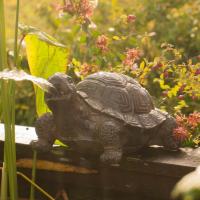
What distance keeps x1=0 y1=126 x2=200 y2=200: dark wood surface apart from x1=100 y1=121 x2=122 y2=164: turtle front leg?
109mm

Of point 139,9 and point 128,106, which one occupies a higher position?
point 139,9

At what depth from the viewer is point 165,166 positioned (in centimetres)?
Result: 179

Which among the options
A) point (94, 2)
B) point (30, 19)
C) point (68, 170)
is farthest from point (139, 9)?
point (30, 19)

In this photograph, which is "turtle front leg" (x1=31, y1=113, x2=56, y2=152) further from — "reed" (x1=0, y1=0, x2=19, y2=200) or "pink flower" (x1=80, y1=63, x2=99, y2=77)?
"pink flower" (x1=80, y1=63, x2=99, y2=77)

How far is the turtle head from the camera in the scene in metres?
1.71

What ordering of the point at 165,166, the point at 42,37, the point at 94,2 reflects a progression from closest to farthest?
the point at 42,37
the point at 165,166
the point at 94,2

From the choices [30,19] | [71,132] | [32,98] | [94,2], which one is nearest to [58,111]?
[71,132]

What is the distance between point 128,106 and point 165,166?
0.23 metres

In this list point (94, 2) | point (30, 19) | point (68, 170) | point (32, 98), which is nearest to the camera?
point (68, 170)

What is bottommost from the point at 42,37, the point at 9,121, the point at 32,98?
the point at 32,98

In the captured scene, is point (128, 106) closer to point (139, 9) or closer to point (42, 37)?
point (42, 37)

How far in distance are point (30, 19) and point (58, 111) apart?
568cm

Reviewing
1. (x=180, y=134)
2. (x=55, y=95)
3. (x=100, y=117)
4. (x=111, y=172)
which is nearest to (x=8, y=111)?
(x=55, y=95)

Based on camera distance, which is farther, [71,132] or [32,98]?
[32,98]
